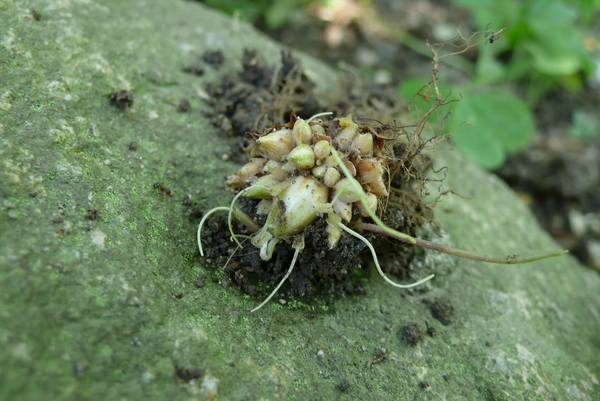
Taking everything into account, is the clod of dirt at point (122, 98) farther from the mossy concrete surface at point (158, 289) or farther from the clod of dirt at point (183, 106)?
→ the clod of dirt at point (183, 106)

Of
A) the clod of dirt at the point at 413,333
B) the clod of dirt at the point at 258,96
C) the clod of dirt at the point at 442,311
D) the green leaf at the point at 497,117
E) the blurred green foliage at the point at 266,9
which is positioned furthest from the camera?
the blurred green foliage at the point at 266,9

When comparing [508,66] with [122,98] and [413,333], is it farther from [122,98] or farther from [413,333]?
[122,98]

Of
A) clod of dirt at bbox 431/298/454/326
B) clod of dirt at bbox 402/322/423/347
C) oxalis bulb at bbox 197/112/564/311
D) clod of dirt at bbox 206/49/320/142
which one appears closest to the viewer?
oxalis bulb at bbox 197/112/564/311

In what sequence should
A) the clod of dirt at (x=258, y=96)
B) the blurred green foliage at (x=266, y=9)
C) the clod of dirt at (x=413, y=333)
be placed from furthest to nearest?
the blurred green foliage at (x=266, y=9) → the clod of dirt at (x=258, y=96) → the clod of dirt at (x=413, y=333)

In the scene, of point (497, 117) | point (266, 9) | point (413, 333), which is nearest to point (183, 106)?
point (413, 333)

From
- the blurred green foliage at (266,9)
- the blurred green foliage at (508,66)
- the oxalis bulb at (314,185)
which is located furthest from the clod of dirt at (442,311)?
the blurred green foliage at (266,9)

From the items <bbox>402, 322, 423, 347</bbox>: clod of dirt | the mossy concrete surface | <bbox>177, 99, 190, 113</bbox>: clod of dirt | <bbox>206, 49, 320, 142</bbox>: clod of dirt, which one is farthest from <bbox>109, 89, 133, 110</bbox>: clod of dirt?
<bbox>402, 322, 423, 347</bbox>: clod of dirt

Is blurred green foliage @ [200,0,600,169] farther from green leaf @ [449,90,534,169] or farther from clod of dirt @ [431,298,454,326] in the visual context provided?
clod of dirt @ [431,298,454,326]
